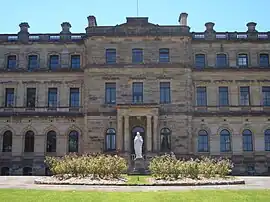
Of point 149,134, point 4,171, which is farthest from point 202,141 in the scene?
point 4,171

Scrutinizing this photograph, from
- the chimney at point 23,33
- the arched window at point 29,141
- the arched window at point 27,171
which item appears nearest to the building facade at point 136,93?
the arched window at point 29,141

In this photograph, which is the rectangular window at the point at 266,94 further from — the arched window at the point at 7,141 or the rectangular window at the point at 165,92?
the arched window at the point at 7,141

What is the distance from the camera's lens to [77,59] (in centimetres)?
4181

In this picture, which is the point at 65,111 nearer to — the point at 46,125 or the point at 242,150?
the point at 46,125

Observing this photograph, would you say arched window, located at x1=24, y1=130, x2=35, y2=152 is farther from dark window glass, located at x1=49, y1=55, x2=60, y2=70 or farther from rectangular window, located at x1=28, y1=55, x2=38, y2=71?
dark window glass, located at x1=49, y1=55, x2=60, y2=70

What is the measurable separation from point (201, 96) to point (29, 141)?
19.7 metres

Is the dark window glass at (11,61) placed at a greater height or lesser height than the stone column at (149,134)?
greater

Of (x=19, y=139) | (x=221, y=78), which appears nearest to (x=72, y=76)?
(x=19, y=139)

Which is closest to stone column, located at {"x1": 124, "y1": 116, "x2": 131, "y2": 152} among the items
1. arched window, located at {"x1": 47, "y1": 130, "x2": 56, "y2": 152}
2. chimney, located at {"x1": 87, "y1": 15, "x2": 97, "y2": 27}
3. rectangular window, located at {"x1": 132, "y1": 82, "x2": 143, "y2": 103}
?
rectangular window, located at {"x1": 132, "y1": 82, "x2": 143, "y2": 103}

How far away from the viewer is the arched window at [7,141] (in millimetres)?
40219

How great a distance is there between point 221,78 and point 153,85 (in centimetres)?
786

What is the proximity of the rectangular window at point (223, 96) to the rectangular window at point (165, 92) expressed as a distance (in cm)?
599

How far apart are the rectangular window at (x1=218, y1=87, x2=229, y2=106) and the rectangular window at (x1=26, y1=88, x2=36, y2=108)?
2076 cm

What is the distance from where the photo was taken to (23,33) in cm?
4206
